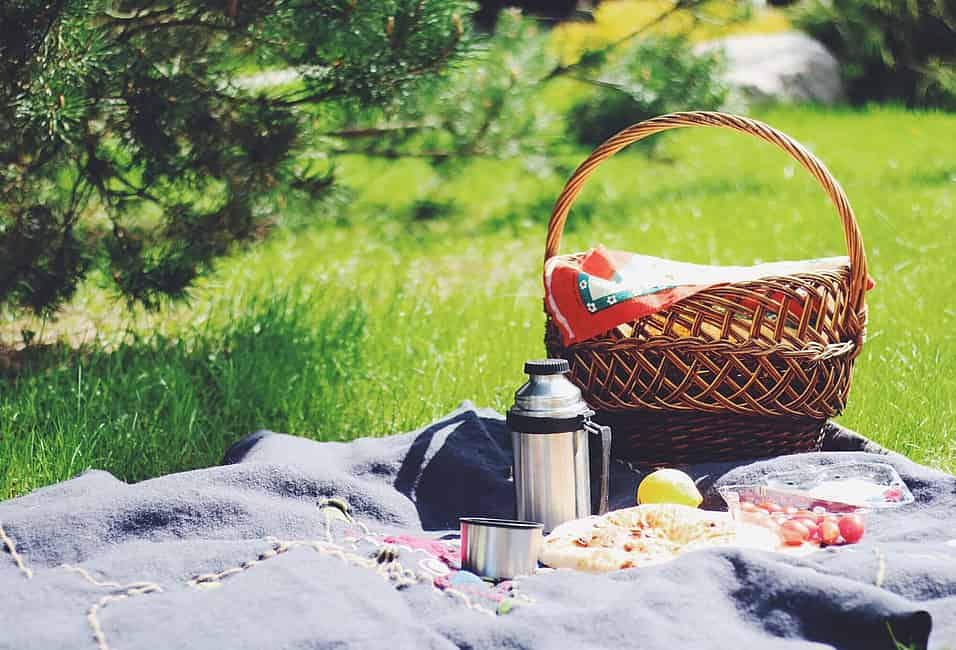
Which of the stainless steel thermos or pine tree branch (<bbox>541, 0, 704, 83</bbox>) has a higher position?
pine tree branch (<bbox>541, 0, 704, 83</bbox>)

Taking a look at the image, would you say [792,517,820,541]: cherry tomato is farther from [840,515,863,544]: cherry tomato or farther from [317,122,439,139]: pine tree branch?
[317,122,439,139]: pine tree branch

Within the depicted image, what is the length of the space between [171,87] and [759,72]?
605 cm

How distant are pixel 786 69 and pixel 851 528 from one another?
21.8 ft

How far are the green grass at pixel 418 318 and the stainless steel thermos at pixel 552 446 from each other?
0.80 metres

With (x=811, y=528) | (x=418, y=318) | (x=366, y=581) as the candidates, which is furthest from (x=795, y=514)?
(x=418, y=318)

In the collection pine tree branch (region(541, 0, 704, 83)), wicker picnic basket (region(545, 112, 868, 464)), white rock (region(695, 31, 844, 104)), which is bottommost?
wicker picnic basket (region(545, 112, 868, 464))

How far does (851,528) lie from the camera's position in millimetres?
1859

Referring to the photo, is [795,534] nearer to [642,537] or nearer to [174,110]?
[642,537]

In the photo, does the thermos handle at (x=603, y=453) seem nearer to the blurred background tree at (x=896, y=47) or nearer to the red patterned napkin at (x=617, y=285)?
the red patterned napkin at (x=617, y=285)

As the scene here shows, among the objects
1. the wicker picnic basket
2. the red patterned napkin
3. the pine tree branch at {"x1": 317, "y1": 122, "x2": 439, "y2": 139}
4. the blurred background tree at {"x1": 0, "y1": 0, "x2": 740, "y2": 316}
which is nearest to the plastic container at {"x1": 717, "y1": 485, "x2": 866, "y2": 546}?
the wicker picnic basket

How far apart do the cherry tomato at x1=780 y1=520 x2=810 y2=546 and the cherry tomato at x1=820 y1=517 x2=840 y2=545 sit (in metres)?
0.03

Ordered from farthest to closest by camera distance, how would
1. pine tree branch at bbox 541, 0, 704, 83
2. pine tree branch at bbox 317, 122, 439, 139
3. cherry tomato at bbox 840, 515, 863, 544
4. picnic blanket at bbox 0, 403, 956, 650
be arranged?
pine tree branch at bbox 541, 0, 704, 83 < pine tree branch at bbox 317, 122, 439, 139 < cherry tomato at bbox 840, 515, 863, 544 < picnic blanket at bbox 0, 403, 956, 650

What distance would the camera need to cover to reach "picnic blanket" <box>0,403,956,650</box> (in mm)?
1480

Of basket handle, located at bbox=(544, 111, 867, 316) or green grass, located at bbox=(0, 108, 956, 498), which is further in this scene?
green grass, located at bbox=(0, 108, 956, 498)
